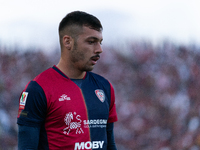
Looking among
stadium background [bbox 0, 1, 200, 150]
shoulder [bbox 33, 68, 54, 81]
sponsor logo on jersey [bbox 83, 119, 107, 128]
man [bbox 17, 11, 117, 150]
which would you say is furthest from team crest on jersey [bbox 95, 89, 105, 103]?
stadium background [bbox 0, 1, 200, 150]

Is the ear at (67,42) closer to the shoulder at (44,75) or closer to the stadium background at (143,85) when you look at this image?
the shoulder at (44,75)

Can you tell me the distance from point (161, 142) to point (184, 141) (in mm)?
517

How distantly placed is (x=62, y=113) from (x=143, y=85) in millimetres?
4264

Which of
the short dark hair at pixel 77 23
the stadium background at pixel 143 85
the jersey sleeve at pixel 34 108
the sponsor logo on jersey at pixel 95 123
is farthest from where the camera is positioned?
the stadium background at pixel 143 85

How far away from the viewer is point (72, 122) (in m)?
2.19

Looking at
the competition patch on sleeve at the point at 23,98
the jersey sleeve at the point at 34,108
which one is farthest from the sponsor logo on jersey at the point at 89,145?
the competition patch on sleeve at the point at 23,98

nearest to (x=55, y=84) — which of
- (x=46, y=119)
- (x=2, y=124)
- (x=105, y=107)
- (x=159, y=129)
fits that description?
(x=46, y=119)

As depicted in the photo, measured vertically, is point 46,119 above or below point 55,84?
below

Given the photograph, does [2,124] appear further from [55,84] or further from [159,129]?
[55,84]

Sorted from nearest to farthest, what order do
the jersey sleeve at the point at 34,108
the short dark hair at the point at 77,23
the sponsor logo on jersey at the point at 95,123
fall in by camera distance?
the jersey sleeve at the point at 34,108 → the sponsor logo on jersey at the point at 95,123 → the short dark hair at the point at 77,23

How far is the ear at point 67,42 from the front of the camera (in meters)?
2.38

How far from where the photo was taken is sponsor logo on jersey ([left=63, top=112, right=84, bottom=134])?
2172 mm

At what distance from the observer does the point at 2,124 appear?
18.6ft

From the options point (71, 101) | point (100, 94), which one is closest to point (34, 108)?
point (71, 101)
